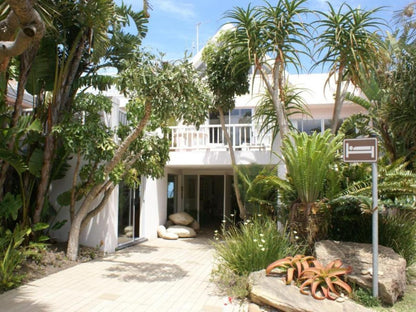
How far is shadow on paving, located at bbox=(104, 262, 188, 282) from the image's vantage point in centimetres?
739

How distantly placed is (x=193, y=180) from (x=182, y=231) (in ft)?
9.77

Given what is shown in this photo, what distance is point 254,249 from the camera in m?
6.75

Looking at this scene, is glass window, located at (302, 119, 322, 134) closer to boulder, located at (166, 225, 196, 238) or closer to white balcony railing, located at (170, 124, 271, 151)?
white balcony railing, located at (170, 124, 271, 151)

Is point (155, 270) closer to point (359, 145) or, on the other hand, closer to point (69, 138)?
point (69, 138)

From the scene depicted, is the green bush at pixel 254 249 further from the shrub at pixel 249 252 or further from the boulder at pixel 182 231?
the boulder at pixel 182 231

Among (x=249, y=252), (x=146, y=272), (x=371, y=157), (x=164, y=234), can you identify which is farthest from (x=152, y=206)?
(x=371, y=157)

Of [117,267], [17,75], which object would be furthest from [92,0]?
[117,267]

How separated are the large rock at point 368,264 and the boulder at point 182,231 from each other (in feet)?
22.7

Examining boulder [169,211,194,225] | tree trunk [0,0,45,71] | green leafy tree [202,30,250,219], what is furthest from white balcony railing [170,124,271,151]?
tree trunk [0,0,45,71]

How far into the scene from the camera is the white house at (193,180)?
10000 millimetres

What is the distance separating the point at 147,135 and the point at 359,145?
18.3 feet

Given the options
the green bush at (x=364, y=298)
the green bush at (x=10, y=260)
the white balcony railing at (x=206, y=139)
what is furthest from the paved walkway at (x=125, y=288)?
the white balcony railing at (x=206, y=139)

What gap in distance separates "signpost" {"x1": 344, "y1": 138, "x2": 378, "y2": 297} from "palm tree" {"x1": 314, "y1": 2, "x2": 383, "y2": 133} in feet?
9.99

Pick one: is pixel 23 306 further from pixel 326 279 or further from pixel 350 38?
pixel 350 38
